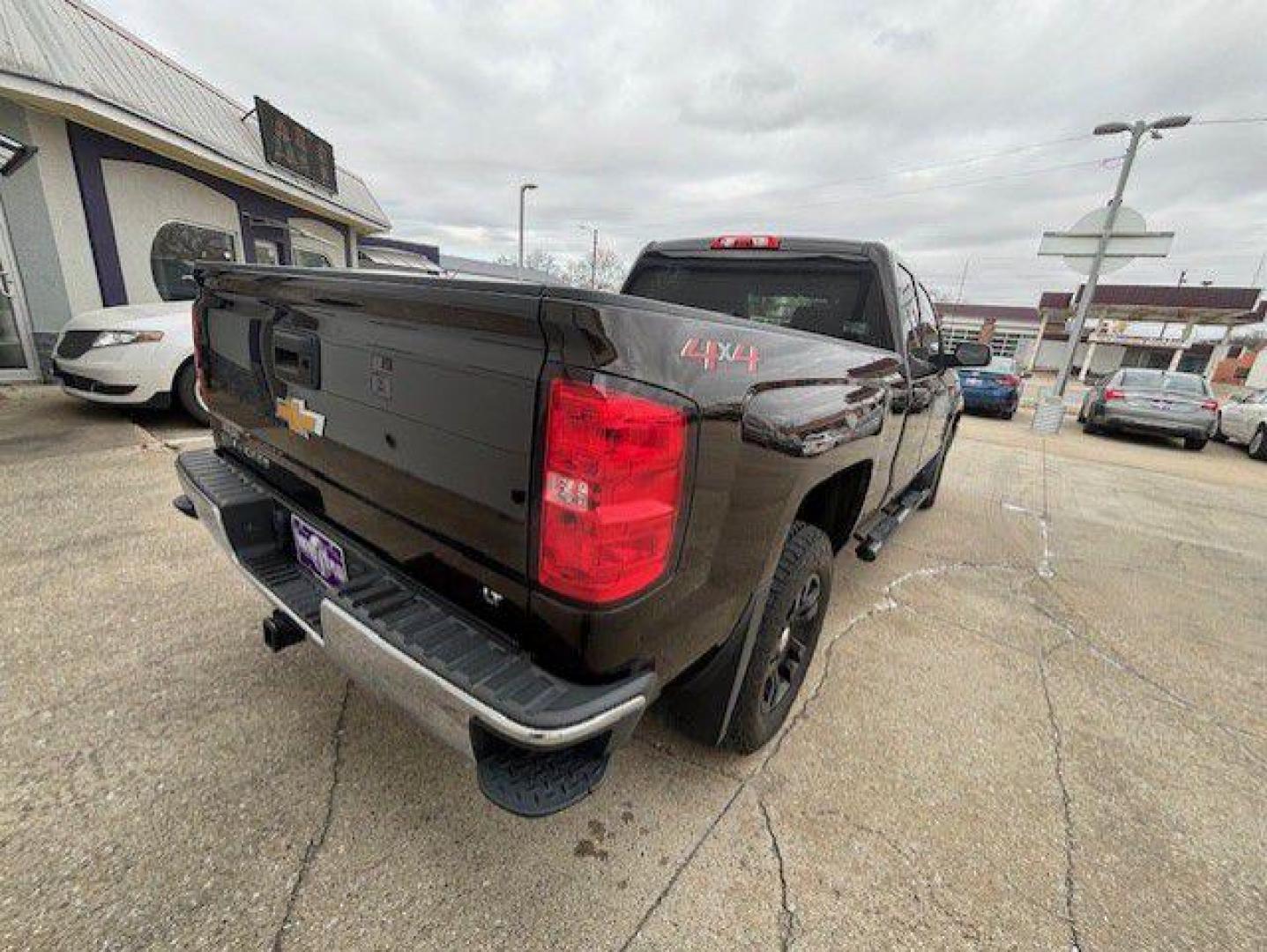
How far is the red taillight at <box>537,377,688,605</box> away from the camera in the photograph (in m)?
1.17

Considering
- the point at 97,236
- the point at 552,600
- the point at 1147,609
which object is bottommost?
the point at 1147,609

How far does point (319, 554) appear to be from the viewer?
6.15 feet

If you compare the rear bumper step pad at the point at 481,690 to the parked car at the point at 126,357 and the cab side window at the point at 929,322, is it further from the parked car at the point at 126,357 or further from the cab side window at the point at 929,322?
the parked car at the point at 126,357

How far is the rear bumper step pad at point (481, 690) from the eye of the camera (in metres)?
1.23

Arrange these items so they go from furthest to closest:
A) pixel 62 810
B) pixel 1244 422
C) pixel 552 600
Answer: pixel 1244 422 → pixel 62 810 → pixel 552 600

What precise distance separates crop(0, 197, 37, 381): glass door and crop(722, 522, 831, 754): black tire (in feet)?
31.4

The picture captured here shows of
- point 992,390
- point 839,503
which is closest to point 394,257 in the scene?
point 992,390

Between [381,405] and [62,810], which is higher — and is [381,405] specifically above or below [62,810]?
above

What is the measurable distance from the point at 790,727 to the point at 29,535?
4.26 metres

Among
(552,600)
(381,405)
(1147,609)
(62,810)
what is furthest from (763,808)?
(1147,609)

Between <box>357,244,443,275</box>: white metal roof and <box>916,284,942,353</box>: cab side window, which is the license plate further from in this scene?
<box>357,244,443,275</box>: white metal roof

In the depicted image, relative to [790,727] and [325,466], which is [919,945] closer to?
[790,727]

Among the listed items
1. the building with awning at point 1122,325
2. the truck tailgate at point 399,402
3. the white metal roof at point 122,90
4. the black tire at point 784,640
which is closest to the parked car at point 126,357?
the white metal roof at point 122,90

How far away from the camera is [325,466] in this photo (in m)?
1.80
